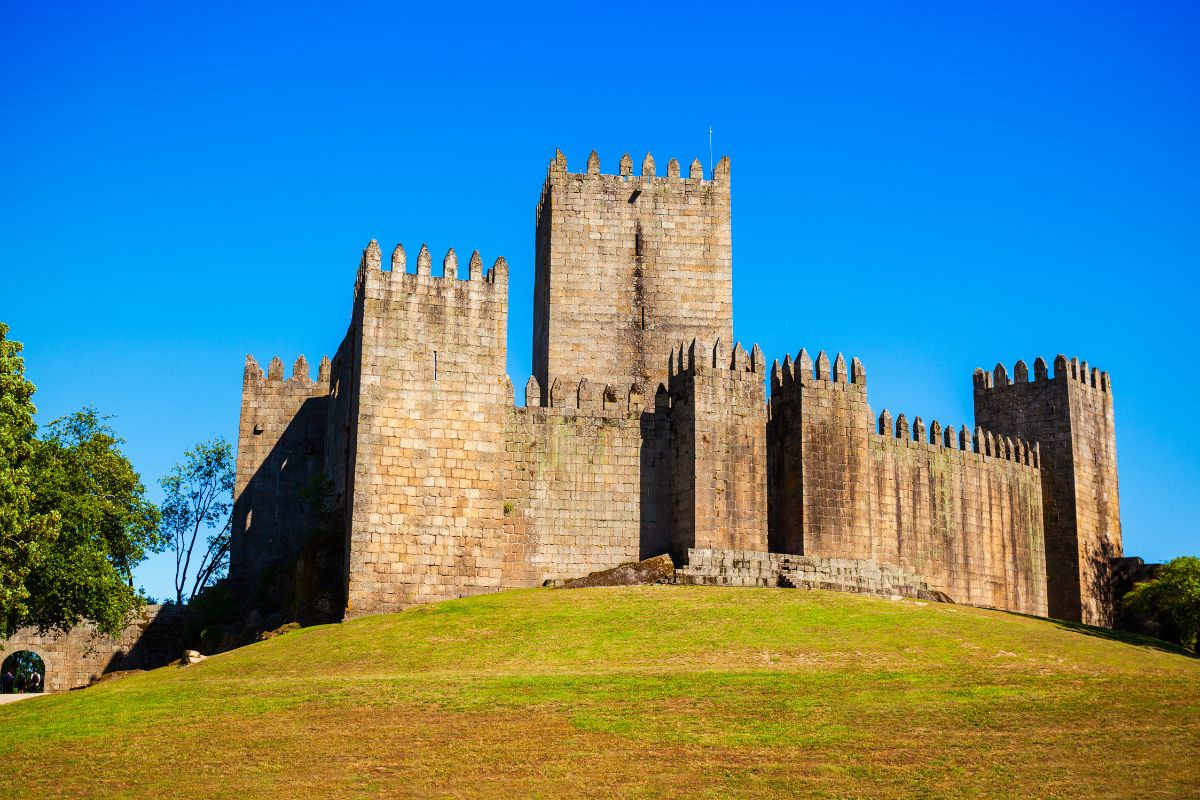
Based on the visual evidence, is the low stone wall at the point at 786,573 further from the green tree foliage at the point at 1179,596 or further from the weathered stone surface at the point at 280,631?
the weathered stone surface at the point at 280,631

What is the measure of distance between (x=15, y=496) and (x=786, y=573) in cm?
2006

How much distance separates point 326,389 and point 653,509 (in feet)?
46.6

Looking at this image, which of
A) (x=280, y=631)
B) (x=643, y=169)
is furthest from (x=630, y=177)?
(x=280, y=631)

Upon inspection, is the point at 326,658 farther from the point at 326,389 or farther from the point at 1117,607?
the point at 1117,607

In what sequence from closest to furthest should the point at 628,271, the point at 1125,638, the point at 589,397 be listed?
the point at 1125,638 → the point at 589,397 → the point at 628,271

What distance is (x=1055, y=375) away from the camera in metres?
53.7

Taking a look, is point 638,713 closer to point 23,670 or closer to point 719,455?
point 719,455

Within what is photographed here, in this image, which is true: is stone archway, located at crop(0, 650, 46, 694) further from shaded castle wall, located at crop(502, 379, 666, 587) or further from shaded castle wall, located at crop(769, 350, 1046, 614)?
shaded castle wall, located at crop(769, 350, 1046, 614)

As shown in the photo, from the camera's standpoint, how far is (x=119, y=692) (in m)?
31.2

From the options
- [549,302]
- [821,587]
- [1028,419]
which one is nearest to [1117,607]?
[1028,419]

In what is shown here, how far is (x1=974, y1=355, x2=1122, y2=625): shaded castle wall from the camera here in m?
51.9

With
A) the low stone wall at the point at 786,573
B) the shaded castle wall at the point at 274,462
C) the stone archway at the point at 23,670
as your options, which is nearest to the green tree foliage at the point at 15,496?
the stone archway at the point at 23,670

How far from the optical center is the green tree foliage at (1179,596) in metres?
43.0

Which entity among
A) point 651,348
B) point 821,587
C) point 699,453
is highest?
point 651,348
